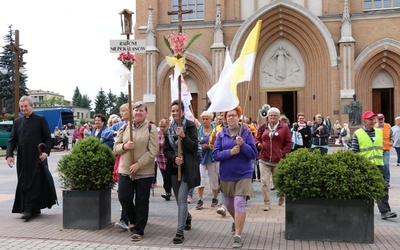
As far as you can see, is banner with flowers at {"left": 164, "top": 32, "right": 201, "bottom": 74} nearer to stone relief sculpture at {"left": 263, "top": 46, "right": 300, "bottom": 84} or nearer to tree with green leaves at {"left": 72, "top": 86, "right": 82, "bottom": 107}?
stone relief sculpture at {"left": 263, "top": 46, "right": 300, "bottom": 84}

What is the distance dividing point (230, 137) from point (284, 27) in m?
28.6

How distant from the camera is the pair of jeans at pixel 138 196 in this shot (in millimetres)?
6930

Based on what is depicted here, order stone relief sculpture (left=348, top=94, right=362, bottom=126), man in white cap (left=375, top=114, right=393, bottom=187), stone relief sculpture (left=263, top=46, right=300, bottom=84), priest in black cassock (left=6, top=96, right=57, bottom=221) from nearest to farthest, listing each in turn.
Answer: priest in black cassock (left=6, top=96, right=57, bottom=221) < man in white cap (left=375, top=114, right=393, bottom=187) < stone relief sculpture (left=348, top=94, right=362, bottom=126) < stone relief sculpture (left=263, top=46, right=300, bottom=84)

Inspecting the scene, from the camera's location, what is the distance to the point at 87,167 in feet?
24.6

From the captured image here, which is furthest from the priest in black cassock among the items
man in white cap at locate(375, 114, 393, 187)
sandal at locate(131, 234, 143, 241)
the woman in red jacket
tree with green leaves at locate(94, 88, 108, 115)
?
tree with green leaves at locate(94, 88, 108, 115)

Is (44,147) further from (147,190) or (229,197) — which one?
(229,197)

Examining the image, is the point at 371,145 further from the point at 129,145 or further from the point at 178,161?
the point at 129,145

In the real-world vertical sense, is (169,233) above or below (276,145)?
below

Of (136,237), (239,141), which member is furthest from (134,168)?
(239,141)

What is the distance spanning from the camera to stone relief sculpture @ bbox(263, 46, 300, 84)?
113ft

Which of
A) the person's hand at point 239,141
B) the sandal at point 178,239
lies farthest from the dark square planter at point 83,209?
the person's hand at point 239,141

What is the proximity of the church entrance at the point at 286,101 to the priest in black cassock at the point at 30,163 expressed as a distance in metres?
27.9

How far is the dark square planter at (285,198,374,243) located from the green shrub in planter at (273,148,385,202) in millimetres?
102

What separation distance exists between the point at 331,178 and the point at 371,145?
6.52ft
